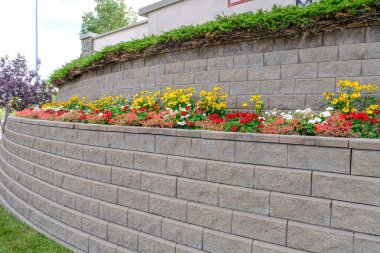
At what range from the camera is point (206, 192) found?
370 cm

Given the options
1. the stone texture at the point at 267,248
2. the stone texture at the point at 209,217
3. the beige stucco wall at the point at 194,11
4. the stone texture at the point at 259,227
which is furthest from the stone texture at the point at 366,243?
the beige stucco wall at the point at 194,11

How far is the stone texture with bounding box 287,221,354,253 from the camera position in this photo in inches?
112

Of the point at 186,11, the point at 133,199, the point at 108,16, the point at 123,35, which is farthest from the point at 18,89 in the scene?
the point at 108,16

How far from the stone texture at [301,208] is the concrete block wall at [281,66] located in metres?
1.98

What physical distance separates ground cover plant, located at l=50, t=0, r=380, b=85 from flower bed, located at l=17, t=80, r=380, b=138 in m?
0.89

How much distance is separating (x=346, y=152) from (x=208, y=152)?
56.6 inches

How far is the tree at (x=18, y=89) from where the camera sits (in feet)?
50.3

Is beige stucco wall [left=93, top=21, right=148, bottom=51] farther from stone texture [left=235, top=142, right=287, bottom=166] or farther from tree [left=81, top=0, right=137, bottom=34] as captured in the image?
tree [left=81, top=0, right=137, bottom=34]

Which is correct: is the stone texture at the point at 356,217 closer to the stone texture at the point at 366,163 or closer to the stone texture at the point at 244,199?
the stone texture at the point at 366,163

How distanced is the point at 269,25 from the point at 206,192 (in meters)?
2.86

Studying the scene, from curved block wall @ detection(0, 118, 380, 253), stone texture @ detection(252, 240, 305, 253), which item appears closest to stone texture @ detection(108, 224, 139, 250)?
curved block wall @ detection(0, 118, 380, 253)

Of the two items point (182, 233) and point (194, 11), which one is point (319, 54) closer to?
point (182, 233)

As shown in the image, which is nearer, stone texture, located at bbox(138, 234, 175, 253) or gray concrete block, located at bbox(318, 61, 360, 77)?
stone texture, located at bbox(138, 234, 175, 253)

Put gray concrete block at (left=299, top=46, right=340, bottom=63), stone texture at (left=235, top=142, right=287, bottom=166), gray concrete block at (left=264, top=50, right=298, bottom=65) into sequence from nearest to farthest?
1. stone texture at (left=235, top=142, right=287, bottom=166)
2. gray concrete block at (left=299, top=46, right=340, bottom=63)
3. gray concrete block at (left=264, top=50, right=298, bottom=65)
